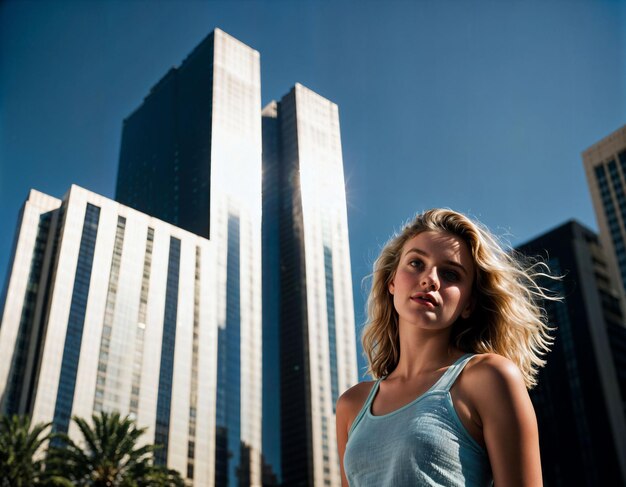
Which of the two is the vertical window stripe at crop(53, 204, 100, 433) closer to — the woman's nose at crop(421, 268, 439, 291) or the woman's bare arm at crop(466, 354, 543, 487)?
the woman's nose at crop(421, 268, 439, 291)

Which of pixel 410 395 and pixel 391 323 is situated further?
pixel 391 323

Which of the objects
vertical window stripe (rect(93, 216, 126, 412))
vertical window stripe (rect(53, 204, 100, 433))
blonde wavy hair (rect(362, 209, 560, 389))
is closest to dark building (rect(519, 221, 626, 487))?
vertical window stripe (rect(93, 216, 126, 412))

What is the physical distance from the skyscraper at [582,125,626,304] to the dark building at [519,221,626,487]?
8666 mm

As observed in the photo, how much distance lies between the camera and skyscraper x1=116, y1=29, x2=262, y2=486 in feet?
262

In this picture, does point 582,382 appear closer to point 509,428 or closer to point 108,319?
point 108,319

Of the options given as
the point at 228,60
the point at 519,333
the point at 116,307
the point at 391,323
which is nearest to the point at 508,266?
the point at 519,333

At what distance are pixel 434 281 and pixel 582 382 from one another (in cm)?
7745

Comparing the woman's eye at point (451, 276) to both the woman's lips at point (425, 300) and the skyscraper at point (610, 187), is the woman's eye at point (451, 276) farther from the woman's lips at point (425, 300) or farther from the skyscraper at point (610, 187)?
the skyscraper at point (610, 187)

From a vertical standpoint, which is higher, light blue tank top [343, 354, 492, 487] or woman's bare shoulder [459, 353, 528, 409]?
woman's bare shoulder [459, 353, 528, 409]

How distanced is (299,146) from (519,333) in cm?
10589

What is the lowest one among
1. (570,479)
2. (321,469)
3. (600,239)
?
(570,479)

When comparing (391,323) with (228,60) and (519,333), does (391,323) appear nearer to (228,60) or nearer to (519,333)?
(519,333)

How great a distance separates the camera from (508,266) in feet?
6.95


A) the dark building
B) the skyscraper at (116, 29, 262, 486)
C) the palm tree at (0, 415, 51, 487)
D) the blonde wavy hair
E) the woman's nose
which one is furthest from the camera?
the skyscraper at (116, 29, 262, 486)
